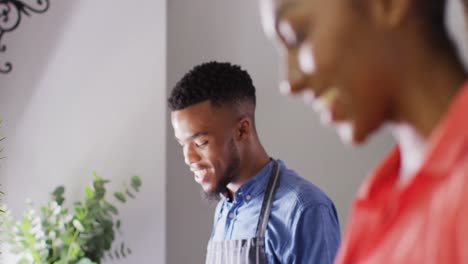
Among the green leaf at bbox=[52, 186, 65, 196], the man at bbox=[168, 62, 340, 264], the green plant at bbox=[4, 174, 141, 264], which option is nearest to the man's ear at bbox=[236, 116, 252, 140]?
the man at bbox=[168, 62, 340, 264]

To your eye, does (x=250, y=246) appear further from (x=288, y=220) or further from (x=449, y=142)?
(x=449, y=142)

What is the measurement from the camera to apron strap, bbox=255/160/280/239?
1.47 metres

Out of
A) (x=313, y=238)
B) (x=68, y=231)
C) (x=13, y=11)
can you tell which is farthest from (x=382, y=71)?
(x=13, y=11)

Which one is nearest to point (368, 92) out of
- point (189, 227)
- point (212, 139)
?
point (212, 139)

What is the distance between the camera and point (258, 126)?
7.54ft

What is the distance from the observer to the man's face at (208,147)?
1.53 metres

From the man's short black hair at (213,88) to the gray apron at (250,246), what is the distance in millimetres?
167

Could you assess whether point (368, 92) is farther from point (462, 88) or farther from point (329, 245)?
point (329, 245)

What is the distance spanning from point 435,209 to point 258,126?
1844 mm

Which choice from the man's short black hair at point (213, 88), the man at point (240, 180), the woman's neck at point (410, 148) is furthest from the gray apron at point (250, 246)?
the woman's neck at point (410, 148)

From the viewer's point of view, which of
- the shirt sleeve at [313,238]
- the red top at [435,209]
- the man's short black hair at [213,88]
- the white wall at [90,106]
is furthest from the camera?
the white wall at [90,106]

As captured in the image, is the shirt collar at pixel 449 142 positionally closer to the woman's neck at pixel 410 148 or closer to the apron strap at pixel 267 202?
the woman's neck at pixel 410 148

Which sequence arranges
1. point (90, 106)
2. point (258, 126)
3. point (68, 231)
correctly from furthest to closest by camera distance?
point (258, 126) < point (90, 106) < point (68, 231)

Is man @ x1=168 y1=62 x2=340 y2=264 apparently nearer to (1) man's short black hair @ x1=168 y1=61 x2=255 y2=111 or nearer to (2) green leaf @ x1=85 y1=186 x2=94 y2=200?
(1) man's short black hair @ x1=168 y1=61 x2=255 y2=111
